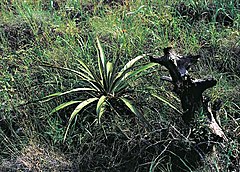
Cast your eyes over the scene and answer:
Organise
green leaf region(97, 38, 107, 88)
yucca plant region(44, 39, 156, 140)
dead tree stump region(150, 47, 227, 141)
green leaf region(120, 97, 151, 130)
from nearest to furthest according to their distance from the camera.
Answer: dead tree stump region(150, 47, 227, 141), green leaf region(120, 97, 151, 130), yucca plant region(44, 39, 156, 140), green leaf region(97, 38, 107, 88)

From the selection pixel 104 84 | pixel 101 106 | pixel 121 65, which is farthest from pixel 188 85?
→ pixel 121 65

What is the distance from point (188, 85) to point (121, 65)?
933mm

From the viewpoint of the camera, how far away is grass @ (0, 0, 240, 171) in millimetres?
2600

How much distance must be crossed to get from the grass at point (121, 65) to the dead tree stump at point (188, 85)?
0.46ft

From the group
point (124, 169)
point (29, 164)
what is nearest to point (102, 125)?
point (124, 169)

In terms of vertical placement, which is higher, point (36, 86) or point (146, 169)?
point (36, 86)

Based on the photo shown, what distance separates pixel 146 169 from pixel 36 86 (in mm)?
1223

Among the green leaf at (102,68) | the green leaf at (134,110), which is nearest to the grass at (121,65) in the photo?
the green leaf at (134,110)

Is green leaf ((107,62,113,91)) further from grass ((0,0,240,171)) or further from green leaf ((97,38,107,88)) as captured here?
grass ((0,0,240,171))

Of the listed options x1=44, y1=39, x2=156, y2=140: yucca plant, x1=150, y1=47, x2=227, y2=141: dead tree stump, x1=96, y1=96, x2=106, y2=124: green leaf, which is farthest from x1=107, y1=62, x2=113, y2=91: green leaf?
x1=150, y1=47, x2=227, y2=141: dead tree stump

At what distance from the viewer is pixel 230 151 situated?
7.57 ft

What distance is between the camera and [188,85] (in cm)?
239

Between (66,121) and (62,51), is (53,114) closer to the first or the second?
(66,121)

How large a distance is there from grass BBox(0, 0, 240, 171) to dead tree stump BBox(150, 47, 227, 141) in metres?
0.14
